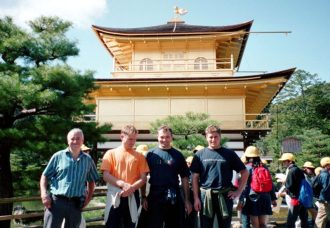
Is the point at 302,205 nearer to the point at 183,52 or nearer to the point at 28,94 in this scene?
the point at 28,94

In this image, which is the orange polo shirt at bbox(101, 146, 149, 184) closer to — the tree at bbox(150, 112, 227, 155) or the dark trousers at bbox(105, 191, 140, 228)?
the dark trousers at bbox(105, 191, 140, 228)

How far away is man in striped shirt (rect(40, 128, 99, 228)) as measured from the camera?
372cm

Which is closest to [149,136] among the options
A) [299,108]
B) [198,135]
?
[198,135]

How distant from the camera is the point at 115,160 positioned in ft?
12.9

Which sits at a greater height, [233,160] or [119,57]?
[119,57]

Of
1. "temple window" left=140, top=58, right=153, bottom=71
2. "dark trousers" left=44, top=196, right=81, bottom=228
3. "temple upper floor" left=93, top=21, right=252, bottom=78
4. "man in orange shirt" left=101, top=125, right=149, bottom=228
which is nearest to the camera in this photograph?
"dark trousers" left=44, top=196, right=81, bottom=228

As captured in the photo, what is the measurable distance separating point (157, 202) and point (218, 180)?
2.45 feet

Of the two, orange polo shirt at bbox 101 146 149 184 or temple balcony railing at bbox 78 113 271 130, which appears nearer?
orange polo shirt at bbox 101 146 149 184

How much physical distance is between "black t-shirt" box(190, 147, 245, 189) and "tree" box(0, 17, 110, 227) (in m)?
3.68

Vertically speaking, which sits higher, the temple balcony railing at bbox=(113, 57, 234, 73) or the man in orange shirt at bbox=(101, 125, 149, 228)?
the temple balcony railing at bbox=(113, 57, 234, 73)

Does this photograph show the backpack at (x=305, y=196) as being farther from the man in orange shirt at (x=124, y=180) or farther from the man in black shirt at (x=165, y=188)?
the man in orange shirt at (x=124, y=180)

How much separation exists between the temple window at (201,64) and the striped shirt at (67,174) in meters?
17.1

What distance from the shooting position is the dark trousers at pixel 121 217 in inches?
151

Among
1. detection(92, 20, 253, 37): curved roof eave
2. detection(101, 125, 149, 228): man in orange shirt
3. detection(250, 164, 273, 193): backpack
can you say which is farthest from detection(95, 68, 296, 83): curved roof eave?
detection(101, 125, 149, 228): man in orange shirt
